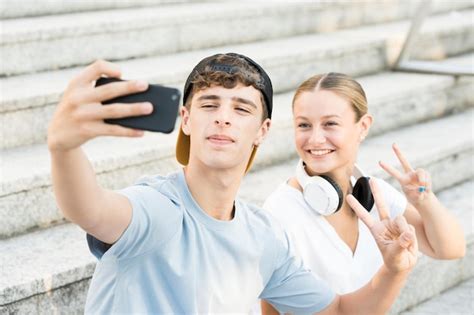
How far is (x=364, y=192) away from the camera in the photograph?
2541mm

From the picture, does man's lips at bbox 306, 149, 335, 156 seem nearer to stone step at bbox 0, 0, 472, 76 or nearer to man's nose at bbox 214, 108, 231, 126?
man's nose at bbox 214, 108, 231, 126

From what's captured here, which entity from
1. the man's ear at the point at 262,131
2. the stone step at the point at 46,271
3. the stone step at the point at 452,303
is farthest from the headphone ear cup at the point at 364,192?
the stone step at the point at 452,303

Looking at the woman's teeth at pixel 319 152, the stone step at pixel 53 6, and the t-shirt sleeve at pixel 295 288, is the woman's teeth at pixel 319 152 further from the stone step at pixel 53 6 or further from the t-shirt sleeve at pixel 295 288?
the stone step at pixel 53 6

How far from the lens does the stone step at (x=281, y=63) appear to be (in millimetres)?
3184

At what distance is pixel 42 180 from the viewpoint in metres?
2.83

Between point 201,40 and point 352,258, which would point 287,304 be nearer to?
point 352,258

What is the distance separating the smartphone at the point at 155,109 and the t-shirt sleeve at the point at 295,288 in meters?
0.81

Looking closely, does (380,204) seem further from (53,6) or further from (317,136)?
(53,6)

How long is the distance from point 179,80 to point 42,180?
0.94 m

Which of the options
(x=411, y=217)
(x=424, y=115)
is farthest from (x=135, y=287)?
(x=424, y=115)

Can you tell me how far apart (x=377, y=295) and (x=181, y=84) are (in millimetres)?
1649

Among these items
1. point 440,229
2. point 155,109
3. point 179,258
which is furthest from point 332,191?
point 155,109

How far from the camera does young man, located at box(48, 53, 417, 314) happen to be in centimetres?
184

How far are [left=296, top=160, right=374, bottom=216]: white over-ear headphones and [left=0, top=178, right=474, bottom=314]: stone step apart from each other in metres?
0.61
